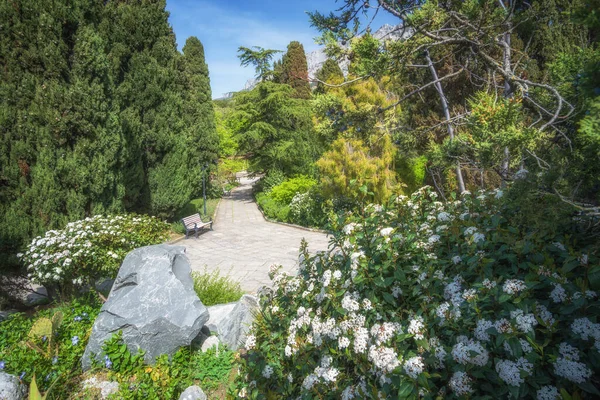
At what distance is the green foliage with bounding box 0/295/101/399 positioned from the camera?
2977 mm

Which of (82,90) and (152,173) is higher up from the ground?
(82,90)

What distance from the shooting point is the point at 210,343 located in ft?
12.4

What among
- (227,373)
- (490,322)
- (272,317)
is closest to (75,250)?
(227,373)

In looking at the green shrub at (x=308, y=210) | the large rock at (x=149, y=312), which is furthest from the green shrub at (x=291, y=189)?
the large rock at (x=149, y=312)

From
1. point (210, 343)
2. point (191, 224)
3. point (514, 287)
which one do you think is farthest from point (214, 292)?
point (191, 224)

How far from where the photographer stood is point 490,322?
1.54m

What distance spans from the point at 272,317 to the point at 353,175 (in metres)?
7.03

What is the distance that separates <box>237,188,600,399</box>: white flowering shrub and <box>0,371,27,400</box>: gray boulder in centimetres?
178

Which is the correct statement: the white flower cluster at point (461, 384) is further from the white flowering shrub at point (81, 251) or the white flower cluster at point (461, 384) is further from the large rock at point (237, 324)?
the white flowering shrub at point (81, 251)

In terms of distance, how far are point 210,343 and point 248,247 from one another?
5.01 metres

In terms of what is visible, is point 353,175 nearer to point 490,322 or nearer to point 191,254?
point 191,254

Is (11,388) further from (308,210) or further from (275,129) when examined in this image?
(275,129)

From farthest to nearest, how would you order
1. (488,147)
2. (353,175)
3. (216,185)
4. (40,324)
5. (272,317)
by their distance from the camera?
(216,185), (353,175), (40,324), (272,317), (488,147)

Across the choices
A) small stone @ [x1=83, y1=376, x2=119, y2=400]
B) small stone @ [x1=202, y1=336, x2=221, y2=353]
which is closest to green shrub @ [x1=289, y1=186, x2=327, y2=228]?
small stone @ [x1=202, y1=336, x2=221, y2=353]
